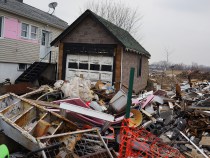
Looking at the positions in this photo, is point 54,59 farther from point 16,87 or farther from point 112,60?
point 16,87

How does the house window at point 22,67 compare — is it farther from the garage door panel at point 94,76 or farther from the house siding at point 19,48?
the garage door panel at point 94,76

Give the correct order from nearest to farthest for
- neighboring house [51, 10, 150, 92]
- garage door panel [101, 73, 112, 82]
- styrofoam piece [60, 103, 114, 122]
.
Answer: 1. styrofoam piece [60, 103, 114, 122]
2. neighboring house [51, 10, 150, 92]
3. garage door panel [101, 73, 112, 82]

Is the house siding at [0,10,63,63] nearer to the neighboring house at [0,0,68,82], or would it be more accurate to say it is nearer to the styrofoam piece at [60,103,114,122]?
the neighboring house at [0,0,68,82]

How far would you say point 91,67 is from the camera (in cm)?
1447

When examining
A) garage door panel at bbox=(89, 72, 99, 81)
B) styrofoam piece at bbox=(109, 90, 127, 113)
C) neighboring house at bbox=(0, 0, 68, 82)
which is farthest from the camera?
neighboring house at bbox=(0, 0, 68, 82)

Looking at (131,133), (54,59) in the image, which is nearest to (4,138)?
(131,133)

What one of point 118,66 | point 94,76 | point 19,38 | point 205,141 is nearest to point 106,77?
point 94,76

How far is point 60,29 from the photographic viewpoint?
22.3 m

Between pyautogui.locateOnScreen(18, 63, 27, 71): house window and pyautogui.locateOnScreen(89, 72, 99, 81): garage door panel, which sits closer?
pyautogui.locateOnScreen(89, 72, 99, 81): garage door panel

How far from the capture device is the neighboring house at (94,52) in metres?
13.8

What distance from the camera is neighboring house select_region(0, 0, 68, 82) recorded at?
644 inches

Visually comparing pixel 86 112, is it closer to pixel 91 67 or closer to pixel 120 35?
pixel 91 67

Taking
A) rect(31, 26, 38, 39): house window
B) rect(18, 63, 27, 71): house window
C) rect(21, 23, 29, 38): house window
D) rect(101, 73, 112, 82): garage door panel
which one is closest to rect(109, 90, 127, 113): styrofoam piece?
rect(101, 73, 112, 82): garage door panel

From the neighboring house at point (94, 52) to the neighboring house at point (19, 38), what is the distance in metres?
3.86
